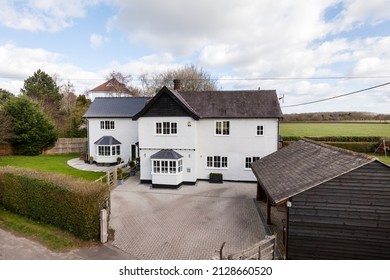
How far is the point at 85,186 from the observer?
1104cm

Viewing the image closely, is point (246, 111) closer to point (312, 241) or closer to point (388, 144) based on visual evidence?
point (312, 241)

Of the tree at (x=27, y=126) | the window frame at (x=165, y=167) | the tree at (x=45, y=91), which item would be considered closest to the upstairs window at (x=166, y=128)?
the window frame at (x=165, y=167)

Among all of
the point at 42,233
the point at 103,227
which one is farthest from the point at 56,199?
the point at 103,227

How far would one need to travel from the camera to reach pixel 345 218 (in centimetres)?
891

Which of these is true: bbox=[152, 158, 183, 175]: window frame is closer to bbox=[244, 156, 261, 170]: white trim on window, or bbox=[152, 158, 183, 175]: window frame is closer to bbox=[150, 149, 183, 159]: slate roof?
bbox=[150, 149, 183, 159]: slate roof

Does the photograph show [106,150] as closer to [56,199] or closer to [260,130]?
[56,199]

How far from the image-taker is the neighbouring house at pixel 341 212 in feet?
28.5

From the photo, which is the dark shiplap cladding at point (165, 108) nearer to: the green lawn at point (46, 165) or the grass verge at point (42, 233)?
the green lawn at point (46, 165)

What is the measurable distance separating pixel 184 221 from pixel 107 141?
16.7m

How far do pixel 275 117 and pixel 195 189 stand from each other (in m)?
8.69

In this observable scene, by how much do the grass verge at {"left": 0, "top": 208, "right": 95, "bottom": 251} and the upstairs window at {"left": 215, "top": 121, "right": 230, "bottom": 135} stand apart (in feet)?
43.9

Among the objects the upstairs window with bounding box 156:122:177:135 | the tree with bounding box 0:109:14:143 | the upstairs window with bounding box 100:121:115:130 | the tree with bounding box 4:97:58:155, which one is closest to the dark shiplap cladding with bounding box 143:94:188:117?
the upstairs window with bounding box 156:122:177:135

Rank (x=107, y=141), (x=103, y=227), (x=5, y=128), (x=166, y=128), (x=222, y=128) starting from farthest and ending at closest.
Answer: (x=5, y=128) → (x=107, y=141) → (x=222, y=128) → (x=166, y=128) → (x=103, y=227)

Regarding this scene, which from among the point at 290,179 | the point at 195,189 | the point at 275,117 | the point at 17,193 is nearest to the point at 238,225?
the point at 290,179
